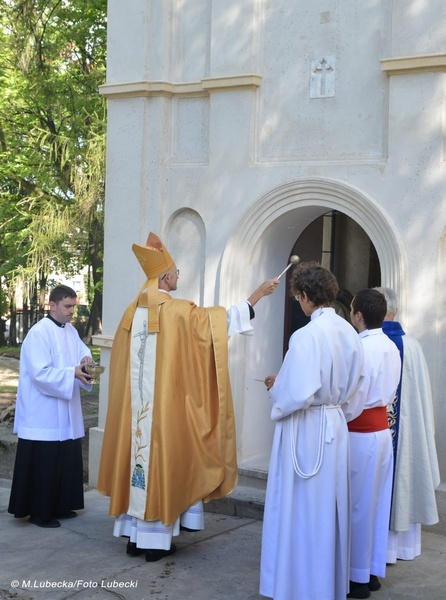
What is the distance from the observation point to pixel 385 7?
7520 millimetres

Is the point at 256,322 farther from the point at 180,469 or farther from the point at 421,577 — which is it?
the point at 421,577

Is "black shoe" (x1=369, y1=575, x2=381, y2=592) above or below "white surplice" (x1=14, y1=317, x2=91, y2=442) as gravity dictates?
below

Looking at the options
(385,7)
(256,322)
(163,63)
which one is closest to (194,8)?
(163,63)

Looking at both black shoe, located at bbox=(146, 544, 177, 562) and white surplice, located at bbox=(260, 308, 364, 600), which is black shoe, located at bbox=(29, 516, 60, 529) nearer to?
black shoe, located at bbox=(146, 544, 177, 562)

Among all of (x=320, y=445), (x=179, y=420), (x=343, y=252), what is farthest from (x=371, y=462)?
(x=343, y=252)

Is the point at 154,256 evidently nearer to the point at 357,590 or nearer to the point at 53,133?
the point at 357,590

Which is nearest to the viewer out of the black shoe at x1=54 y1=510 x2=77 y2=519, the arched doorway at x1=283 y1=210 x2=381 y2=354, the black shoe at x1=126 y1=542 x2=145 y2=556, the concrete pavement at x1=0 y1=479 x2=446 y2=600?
the concrete pavement at x1=0 y1=479 x2=446 y2=600

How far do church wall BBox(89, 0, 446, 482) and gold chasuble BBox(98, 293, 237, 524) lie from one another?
1800mm

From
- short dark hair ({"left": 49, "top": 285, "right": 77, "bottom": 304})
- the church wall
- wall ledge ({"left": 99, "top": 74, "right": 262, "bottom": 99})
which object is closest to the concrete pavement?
the church wall

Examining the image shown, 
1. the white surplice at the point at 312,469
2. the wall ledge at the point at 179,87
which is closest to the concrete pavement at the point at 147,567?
the white surplice at the point at 312,469

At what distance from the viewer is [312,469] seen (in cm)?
529

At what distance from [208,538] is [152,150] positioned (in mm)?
3729

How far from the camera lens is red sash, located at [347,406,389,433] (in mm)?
5758

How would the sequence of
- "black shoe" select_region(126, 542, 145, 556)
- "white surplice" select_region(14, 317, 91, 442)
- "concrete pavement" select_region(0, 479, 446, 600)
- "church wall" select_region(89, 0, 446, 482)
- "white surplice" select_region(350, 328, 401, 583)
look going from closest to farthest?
"white surplice" select_region(350, 328, 401, 583) → "concrete pavement" select_region(0, 479, 446, 600) → "black shoe" select_region(126, 542, 145, 556) → "church wall" select_region(89, 0, 446, 482) → "white surplice" select_region(14, 317, 91, 442)
